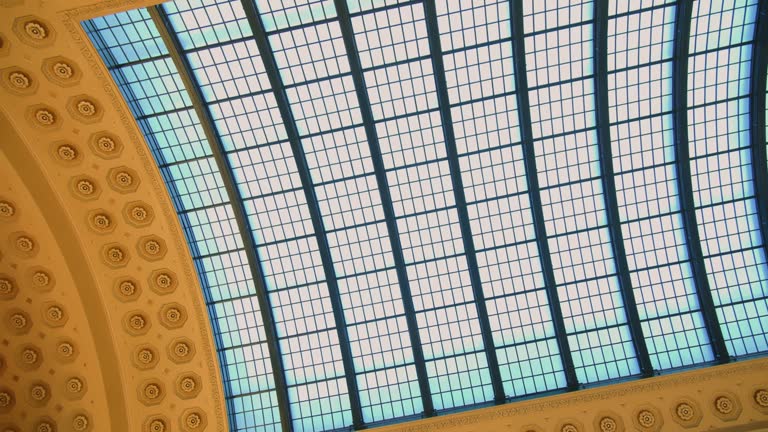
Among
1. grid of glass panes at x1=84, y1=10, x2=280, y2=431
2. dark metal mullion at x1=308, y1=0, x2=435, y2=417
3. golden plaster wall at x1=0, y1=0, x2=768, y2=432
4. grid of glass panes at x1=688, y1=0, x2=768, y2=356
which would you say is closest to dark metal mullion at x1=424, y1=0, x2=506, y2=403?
golden plaster wall at x1=0, y1=0, x2=768, y2=432

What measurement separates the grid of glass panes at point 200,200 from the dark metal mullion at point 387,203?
234 inches

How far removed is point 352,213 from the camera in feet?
86.5

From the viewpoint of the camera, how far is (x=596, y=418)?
25750mm

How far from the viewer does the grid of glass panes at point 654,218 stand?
81.7ft

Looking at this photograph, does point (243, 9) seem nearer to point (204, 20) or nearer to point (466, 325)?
point (204, 20)

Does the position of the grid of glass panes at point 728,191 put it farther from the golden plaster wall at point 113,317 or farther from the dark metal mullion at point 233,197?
Answer: the dark metal mullion at point 233,197

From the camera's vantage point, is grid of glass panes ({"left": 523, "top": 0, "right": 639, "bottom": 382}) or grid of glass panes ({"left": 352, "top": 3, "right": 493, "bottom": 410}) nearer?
grid of glass panes ({"left": 352, "top": 3, "right": 493, "bottom": 410})

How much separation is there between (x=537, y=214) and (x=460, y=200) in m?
3.09

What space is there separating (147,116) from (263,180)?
4777 mm

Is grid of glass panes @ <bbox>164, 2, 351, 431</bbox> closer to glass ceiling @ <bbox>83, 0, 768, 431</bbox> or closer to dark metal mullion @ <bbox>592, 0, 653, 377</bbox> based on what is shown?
glass ceiling @ <bbox>83, 0, 768, 431</bbox>

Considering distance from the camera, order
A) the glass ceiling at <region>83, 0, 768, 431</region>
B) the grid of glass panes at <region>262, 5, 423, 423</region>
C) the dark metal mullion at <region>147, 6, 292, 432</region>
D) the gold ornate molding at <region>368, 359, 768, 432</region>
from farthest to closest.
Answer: the gold ornate molding at <region>368, 359, 768, 432</region> → the grid of glass panes at <region>262, 5, 423, 423</region> → the glass ceiling at <region>83, 0, 768, 431</region> → the dark metal mullion at <region>147, 6, 292, 432</region>

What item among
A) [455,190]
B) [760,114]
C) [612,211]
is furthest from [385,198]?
[760,114]

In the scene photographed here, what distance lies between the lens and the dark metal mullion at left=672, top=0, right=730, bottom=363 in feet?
79.1

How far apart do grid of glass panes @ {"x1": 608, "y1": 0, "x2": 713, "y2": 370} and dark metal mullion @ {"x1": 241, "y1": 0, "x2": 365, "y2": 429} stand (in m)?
11.7
